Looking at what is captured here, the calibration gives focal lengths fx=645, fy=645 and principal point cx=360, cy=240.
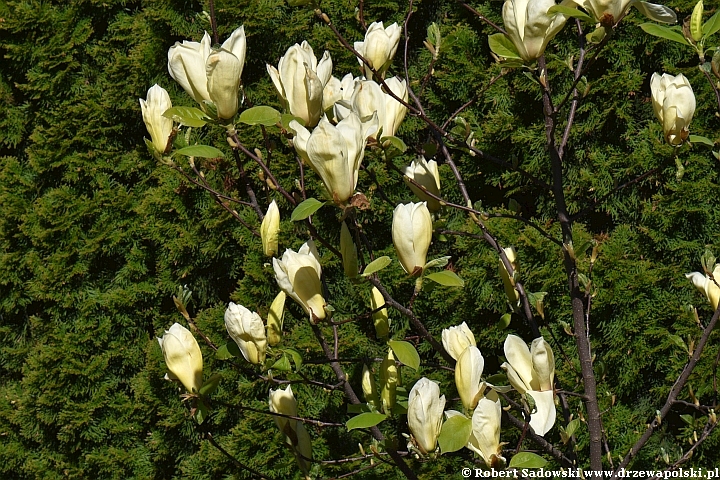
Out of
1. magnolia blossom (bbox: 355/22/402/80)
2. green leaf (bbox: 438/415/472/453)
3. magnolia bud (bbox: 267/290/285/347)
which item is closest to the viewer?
green leaf (bbox: 438/415/472/453)

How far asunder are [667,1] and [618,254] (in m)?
0.64

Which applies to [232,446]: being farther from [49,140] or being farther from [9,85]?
[9,85]

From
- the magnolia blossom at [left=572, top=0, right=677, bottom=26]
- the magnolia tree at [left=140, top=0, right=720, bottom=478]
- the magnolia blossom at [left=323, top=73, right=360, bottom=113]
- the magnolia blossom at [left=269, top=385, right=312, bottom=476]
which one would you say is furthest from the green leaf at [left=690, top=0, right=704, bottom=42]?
the magnolia blossom at [left=269, top=385, right=312, bottom=476]

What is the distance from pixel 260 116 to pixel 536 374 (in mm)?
506

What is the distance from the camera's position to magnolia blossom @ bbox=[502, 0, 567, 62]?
31.8 inches

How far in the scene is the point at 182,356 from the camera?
0.98m

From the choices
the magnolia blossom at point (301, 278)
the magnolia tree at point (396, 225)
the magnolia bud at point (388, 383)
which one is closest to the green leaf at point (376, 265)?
the magnolia tree at point (396, 225)

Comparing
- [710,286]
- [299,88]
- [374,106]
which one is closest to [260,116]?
[299,88]

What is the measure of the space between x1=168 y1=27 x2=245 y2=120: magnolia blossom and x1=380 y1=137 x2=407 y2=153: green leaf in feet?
0.74

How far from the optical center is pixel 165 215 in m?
2.04

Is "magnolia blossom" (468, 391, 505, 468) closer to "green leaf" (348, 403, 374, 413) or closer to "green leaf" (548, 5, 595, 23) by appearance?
"green leaf" (348, 403, 374, 413)

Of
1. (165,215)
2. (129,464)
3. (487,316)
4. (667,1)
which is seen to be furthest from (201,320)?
(667,1)

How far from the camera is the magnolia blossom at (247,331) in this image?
0.92m

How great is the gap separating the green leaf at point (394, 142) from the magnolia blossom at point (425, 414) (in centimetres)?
33
